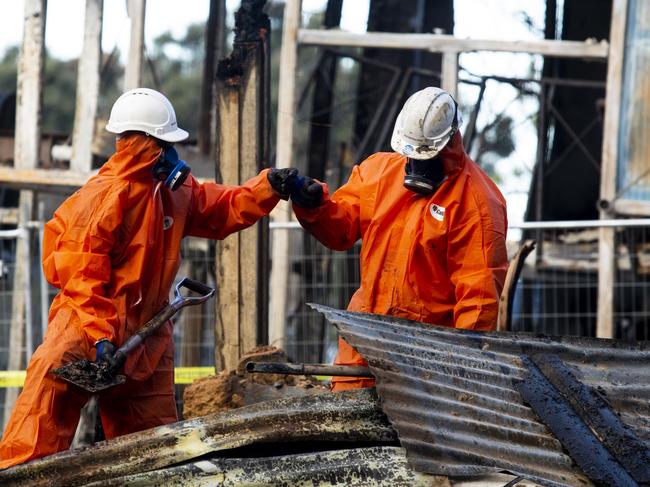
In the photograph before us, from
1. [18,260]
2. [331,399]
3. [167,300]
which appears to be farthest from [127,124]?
[18,260]

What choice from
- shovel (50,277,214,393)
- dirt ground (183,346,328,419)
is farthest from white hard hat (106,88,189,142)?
dirt ground (183,346,328,419)

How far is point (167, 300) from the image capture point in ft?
19.3

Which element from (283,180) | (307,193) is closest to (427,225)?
(307,193)

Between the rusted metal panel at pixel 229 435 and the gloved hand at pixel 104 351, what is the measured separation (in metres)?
1.03

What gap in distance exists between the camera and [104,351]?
528cm

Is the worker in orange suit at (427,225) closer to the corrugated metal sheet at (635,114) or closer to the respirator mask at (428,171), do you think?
the respirator mask at (428,171)

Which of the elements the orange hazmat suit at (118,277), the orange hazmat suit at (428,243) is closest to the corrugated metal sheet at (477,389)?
the orange hazmat suit at (428,243)

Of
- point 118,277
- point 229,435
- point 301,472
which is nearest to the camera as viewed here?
point 301,472

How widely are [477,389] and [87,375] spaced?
1.87m

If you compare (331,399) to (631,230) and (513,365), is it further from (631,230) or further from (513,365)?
(631,230)

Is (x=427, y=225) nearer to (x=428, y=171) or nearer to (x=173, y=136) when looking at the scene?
(x=428, y=171)

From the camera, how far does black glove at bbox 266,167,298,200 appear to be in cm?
586

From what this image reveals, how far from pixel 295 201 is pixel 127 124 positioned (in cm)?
91

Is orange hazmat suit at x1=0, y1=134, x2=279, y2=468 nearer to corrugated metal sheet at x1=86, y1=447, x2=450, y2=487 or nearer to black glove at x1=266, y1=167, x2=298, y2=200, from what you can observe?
black glove at x1=266, y1=167, x2=298, y2=200
